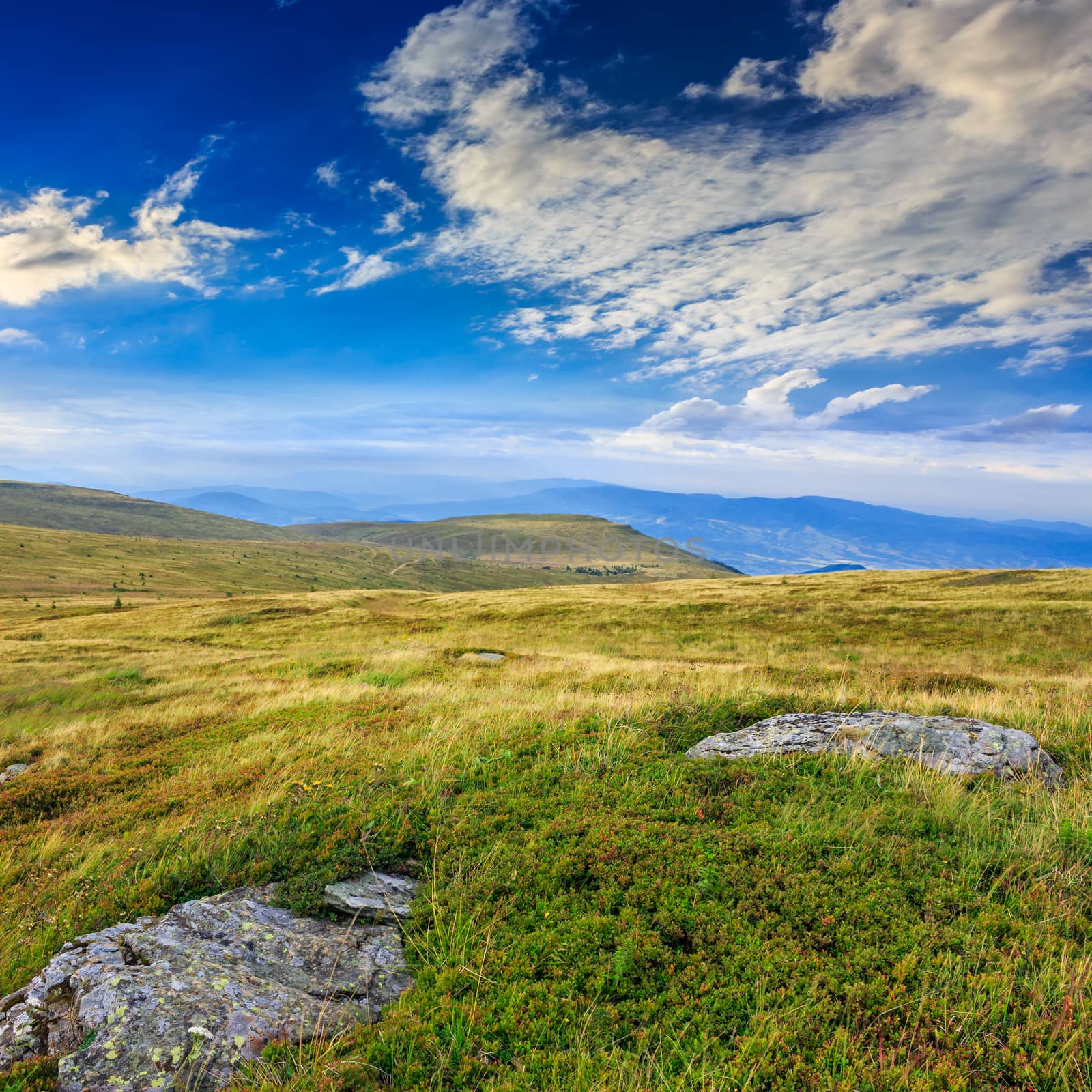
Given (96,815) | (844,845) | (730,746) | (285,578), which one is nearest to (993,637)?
(730,746)

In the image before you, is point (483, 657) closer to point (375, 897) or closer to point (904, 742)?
point (904, 742)

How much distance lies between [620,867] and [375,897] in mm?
2649

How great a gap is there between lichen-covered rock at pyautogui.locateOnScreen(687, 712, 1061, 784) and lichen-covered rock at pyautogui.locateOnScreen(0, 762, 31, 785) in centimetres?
1247

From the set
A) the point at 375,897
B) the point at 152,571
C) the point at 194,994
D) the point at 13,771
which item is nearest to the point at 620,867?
the point at 375,897

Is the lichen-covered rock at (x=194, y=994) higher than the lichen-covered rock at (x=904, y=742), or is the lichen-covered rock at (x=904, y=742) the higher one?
the lichen-covered rock at (x=904, y=742)

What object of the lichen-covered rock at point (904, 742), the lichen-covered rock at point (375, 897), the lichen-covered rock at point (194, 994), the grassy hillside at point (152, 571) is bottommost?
the grassy hillside at point (152, 571)

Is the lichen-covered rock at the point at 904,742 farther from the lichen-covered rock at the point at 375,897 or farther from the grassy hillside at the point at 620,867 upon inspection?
the lichen-covered rock at the point at 375,897

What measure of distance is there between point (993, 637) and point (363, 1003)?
3464 centimetres

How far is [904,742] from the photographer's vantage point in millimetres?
8719

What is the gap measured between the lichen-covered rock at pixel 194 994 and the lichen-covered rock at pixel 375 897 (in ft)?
0.34

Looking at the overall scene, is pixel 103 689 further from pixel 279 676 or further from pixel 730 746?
pixel 730 746

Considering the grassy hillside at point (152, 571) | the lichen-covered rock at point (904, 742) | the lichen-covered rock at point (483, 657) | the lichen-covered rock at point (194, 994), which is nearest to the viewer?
the lichen-covered rock at point (194, 994)

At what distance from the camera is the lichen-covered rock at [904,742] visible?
805 cm

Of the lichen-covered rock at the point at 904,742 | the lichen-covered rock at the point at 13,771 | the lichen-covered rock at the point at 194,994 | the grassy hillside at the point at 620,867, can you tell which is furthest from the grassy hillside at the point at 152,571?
the lichen-covered rock at the point at 904,742
